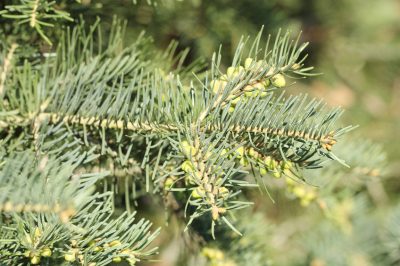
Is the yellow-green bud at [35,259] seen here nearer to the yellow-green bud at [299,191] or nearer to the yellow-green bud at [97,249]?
the yellow-green bud at [97,249]

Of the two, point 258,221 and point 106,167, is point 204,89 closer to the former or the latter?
point 106,167

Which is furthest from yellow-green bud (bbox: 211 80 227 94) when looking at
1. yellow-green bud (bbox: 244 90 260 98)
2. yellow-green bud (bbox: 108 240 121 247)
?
yellow-green bud (bbox: 108 240 121 247)

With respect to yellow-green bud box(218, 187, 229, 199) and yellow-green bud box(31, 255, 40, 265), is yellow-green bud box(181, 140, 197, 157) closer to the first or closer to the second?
yellow-green bud box(218, 187, 229, 199)

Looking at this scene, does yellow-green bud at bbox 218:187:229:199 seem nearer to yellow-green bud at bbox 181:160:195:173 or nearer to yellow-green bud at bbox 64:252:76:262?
yellow-green bud at bbox 181:160:195:173

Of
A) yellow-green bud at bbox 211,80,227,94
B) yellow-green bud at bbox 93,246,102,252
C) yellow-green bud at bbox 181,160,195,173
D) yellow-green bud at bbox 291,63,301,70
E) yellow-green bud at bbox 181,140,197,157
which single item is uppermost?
yellow-green bud at bbox 291,63,301,70

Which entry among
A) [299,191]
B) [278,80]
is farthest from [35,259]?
[299,191]

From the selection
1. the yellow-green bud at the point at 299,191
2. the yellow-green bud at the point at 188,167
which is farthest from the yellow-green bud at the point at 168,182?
the yellow-green bud at the point at 299,191

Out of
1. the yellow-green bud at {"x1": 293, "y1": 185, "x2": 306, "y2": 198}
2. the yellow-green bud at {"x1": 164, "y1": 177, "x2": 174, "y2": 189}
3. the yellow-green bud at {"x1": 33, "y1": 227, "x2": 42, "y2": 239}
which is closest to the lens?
the yellow-green bud at {"x1": 33, "y1": 227, "x2": 42, "y2": 239}

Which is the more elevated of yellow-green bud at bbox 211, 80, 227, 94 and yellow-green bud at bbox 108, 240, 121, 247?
yellow-green bud at bbox 211, 80, 227, 94

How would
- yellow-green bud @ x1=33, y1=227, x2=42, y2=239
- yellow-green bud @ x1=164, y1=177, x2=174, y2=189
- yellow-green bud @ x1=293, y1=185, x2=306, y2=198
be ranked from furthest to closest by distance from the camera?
yellow-green bud @ x1=293, y1=185, x2=306, y2=198, yellow-green bud @ x1=164, y1=177, x2=174, y2=189, yellow-green bud @ x1=33, y1=227, x2=42, y2=239

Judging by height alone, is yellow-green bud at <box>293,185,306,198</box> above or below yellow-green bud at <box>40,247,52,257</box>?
above

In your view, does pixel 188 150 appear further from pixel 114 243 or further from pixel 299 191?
pixel 299 191

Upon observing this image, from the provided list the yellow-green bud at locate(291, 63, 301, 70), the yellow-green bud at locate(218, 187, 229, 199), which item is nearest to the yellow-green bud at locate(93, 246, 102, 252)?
the yellow-green bud at locate(218, 187, 229, 199)

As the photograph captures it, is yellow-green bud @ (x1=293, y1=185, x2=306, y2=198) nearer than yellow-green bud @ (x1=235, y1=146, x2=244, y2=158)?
No
